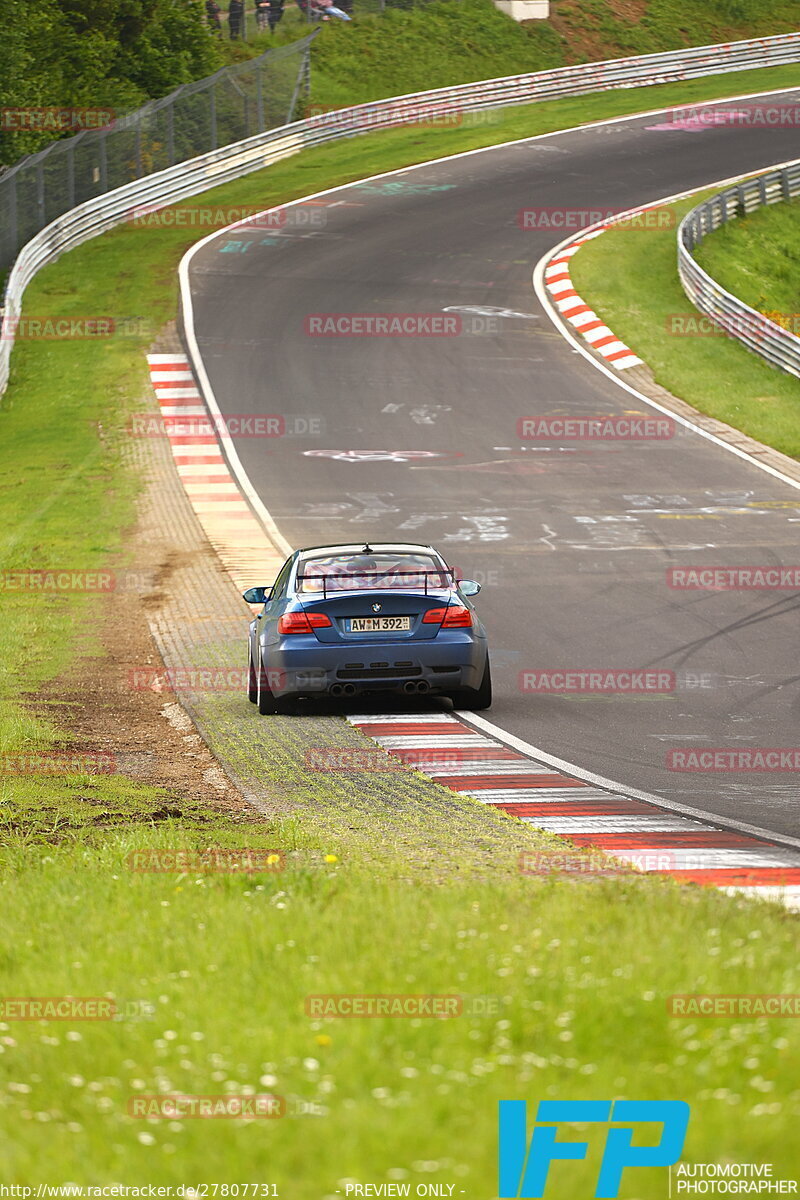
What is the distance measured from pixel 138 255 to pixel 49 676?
3000 cm

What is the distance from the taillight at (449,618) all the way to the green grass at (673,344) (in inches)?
646

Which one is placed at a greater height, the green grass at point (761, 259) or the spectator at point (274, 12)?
the spectator at point (274, 12)

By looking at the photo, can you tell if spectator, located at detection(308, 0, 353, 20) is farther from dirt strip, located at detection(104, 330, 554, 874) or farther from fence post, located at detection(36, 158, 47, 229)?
dirt strip, located at detection(104, 330, 554, 874)

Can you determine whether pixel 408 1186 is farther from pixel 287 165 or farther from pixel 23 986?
pixel 287 165

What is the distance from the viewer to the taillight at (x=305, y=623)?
13266mm

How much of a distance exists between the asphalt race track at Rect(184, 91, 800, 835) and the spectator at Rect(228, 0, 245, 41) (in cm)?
1468

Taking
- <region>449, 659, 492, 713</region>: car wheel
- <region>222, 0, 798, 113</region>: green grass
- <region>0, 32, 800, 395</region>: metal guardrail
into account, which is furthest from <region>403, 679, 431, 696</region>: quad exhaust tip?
<region>222, 0, 798, 113</region>: green grass

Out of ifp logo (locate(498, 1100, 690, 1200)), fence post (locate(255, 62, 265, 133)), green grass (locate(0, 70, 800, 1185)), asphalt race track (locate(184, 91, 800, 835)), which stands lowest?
asphalt race track (locate(184, 91, 800, 835))

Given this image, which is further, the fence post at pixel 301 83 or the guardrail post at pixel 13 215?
the fence post at pixel 301 83

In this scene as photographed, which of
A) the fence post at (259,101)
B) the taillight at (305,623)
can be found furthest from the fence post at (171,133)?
the taillight at (305,623)

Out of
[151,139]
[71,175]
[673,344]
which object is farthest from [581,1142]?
[151,139]

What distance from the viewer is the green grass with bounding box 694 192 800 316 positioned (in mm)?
40656

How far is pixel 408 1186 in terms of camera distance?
143 inches

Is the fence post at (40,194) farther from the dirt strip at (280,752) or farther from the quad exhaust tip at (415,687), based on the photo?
the quad exhaust tip at (415,687)
